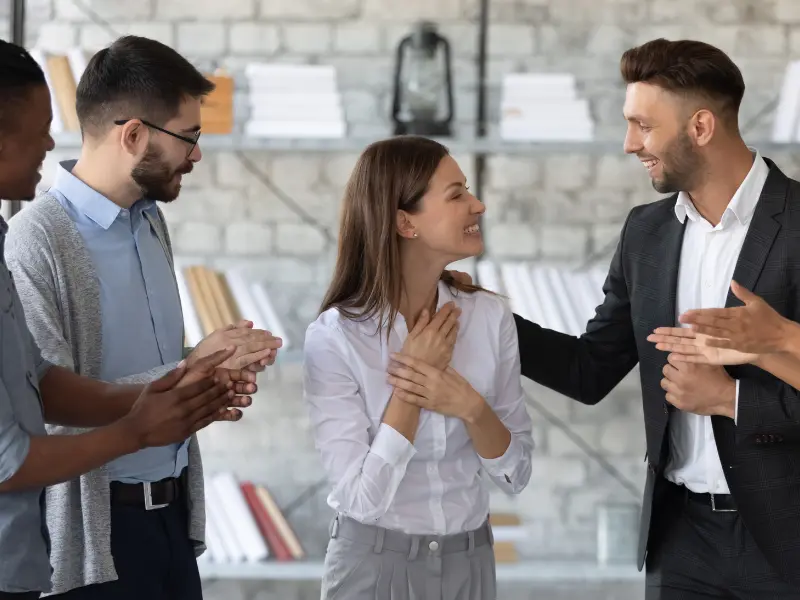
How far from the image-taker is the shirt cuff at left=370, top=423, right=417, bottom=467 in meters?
1.83

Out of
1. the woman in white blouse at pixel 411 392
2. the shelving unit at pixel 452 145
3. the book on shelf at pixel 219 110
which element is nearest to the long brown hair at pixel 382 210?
the woman in white blouse at pixel 411 392

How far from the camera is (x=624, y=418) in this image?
354 centimetres

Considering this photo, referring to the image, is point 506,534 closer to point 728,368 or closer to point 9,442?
point 728,368

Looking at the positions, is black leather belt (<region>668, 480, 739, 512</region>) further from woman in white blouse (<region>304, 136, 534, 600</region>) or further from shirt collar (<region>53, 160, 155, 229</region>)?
shirt collar (<region>53, 160, 155, 229</region>)

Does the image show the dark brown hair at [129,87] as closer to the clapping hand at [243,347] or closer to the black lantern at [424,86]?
the clapping hand at [243,347]

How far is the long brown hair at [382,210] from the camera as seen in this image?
199cm

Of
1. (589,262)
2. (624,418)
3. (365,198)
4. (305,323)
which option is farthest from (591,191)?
(365,198)

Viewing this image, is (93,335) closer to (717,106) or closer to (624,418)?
(717,106)

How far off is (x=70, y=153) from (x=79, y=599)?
1.96 m

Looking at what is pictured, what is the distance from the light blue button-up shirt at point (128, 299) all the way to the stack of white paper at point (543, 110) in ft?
5.09

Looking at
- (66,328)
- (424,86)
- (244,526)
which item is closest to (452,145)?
(424,86)

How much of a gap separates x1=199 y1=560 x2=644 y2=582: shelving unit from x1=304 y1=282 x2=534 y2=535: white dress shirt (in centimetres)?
143

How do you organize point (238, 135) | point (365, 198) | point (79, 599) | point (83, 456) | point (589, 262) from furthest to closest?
point (589, 262) < point (238, 135) < point (365, 198) < point (79, 599) < point (83, 456)

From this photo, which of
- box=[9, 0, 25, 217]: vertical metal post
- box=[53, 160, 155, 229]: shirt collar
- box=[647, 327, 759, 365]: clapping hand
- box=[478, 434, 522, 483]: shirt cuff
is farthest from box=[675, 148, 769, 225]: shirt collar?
box=[9, 0, 25, 217]: vertical metal post
